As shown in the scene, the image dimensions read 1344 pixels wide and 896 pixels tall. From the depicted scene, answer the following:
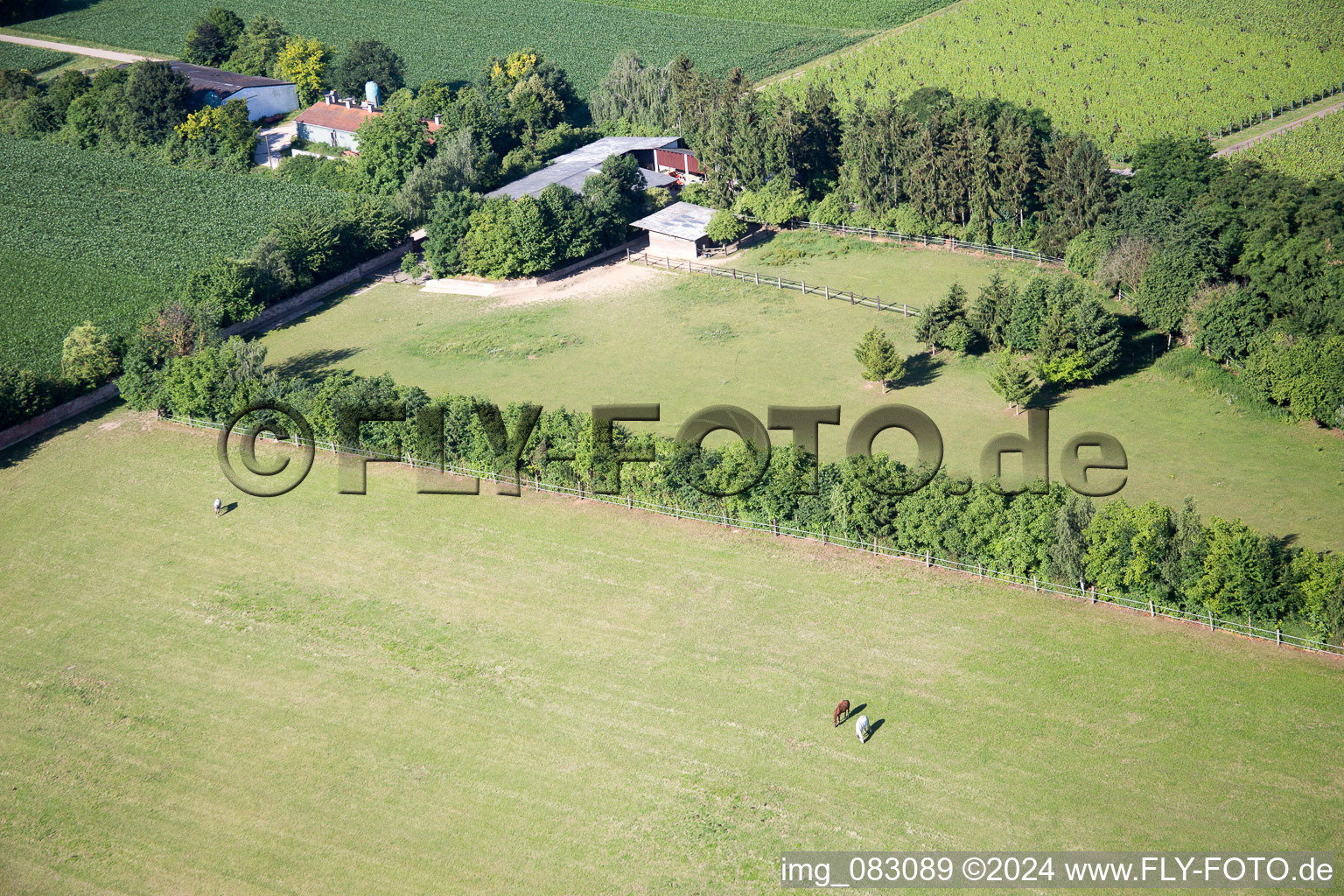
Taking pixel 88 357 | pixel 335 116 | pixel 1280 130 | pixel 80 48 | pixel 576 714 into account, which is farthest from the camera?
pixel 80 48

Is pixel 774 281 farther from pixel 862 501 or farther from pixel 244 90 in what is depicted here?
pixel 244 90

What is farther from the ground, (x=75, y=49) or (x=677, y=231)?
(x=75, y=49)

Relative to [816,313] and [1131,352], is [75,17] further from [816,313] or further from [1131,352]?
[1131,352]

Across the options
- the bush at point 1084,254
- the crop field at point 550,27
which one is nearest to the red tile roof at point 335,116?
the crop field at point 550,27

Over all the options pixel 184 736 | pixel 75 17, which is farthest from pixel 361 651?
pixel 75 17

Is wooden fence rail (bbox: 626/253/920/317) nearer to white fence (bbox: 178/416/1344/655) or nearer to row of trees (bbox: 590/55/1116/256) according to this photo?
row of trees (bbox: 590/55/1116/256)

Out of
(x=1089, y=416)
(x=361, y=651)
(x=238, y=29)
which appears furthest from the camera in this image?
(x=238, y=29)

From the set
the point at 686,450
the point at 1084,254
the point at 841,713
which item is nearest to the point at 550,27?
the point at 1084,254
